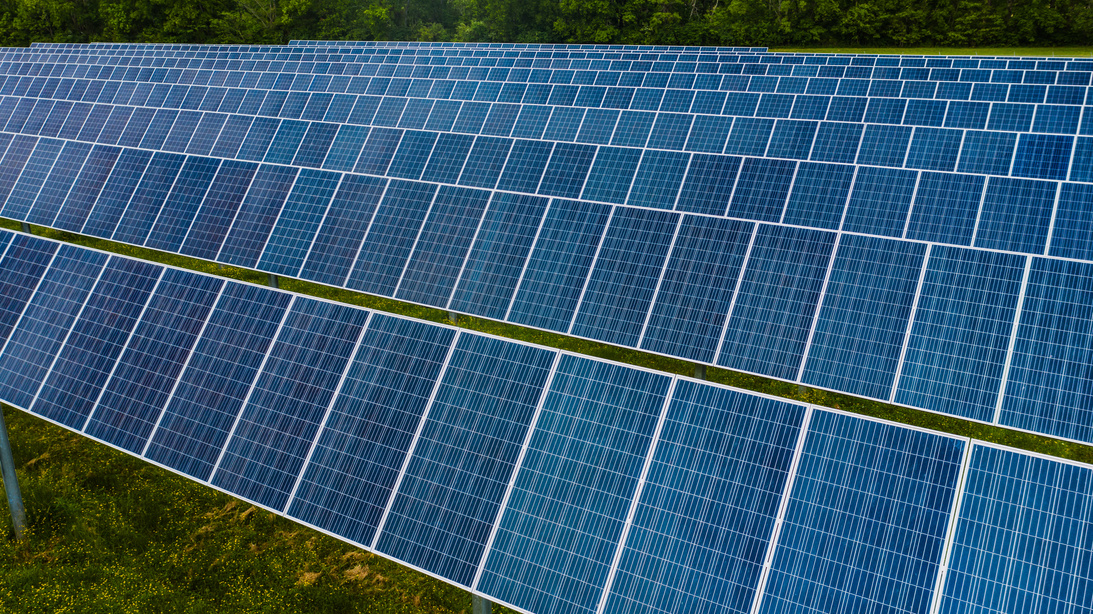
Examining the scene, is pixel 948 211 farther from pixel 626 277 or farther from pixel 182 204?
pixel 182 204

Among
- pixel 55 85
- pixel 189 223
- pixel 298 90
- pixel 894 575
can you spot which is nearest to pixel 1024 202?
pixel 894 575

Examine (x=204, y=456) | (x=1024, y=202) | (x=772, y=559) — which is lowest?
(x=204, y=456)

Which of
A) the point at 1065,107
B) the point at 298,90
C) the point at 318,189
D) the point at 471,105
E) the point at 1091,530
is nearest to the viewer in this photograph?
the point at 1091,530

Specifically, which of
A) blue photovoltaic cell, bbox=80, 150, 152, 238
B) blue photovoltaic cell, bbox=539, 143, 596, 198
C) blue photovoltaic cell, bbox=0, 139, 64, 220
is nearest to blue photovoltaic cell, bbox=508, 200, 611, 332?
blue photovoltaic cell, bbox=539, 143, 596, 198

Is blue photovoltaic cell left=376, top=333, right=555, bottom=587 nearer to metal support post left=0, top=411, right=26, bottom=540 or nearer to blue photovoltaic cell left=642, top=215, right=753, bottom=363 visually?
blue photovoltaic cell left=642, top=215, right=753, bottom=363

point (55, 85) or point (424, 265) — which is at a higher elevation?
point (55, 85)

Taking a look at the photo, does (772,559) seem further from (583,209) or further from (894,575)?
(583,209)
